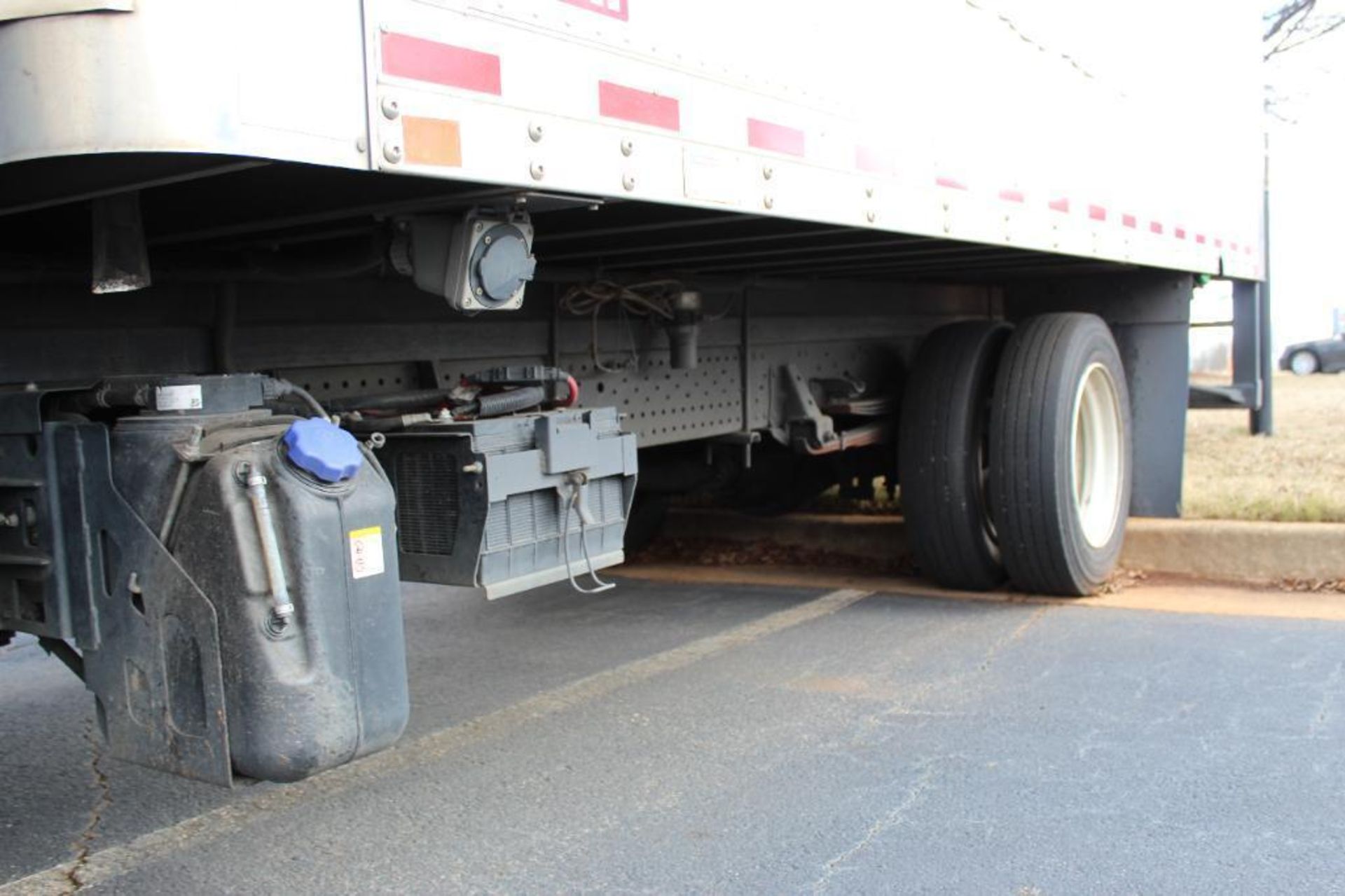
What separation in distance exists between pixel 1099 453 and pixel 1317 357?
2182 centimetres

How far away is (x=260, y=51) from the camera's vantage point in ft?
6.61

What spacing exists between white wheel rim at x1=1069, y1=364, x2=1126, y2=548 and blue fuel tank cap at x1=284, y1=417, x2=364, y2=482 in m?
4.65

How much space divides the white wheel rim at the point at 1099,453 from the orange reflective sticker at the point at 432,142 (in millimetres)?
4611

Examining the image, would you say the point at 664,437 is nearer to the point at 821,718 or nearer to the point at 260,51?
the point at 821,718

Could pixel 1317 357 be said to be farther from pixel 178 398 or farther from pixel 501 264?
pixel 178 398

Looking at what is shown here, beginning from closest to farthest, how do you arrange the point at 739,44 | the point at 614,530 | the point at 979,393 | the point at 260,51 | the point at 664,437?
the point at 260,51 < the point at 739,44 < the point at 614,530 < the point at 664,437 < the point at 979,393

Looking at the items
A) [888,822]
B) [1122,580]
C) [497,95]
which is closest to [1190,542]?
[1122,580]

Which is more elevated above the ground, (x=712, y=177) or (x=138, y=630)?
(x=712, y=177)

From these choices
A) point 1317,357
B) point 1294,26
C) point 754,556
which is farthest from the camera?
point 1317,357

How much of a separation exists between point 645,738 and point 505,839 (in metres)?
0.86

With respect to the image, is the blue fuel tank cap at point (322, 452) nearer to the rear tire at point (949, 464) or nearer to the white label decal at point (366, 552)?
the white label decal at point (366, 552)

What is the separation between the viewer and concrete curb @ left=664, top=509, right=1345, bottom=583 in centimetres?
607

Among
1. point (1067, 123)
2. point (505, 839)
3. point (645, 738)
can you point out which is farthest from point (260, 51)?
point (1067, 123)

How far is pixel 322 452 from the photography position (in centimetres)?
238
